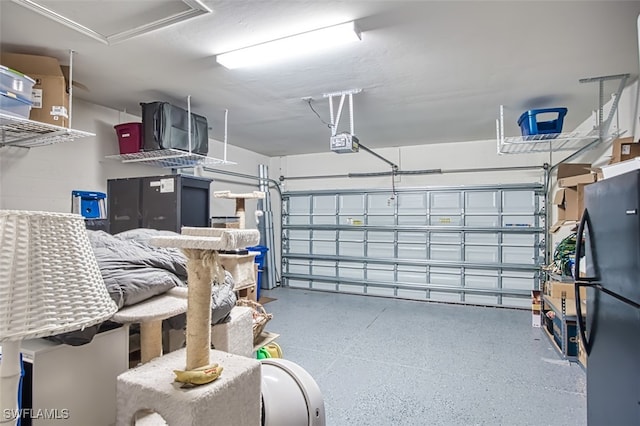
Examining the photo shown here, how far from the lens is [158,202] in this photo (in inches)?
131

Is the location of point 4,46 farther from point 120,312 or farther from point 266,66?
point 120,312

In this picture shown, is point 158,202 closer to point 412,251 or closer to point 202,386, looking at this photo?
point 202,386

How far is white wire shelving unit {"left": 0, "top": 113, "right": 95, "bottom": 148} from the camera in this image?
7.48 feet

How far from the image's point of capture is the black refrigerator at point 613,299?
1298 mm

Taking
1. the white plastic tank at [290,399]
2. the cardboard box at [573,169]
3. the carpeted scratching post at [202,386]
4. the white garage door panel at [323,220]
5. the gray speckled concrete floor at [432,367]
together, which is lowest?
the gray speckled concrete floor at [432,367]

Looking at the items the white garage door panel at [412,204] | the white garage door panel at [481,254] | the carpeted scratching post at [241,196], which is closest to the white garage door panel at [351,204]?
the white garage door panel at [412,204]

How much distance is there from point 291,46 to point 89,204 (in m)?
2.58

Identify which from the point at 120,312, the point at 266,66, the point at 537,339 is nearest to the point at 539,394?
the point at 537,339

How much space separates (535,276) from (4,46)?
6310 mm

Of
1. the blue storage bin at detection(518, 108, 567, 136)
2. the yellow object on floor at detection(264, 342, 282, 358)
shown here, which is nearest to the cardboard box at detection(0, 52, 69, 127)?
the yellow object on floor at detection(264, 342, 282, 358)

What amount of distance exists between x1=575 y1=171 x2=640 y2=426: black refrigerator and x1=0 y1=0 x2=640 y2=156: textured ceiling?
1182 millimetres

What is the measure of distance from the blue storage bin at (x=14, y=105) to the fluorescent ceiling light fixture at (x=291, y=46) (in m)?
1.25

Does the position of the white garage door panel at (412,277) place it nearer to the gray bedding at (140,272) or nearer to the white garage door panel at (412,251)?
the white garage door panel at (412,251)

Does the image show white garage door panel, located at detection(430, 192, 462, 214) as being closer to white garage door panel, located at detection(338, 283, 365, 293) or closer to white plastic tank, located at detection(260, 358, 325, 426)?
white garage door panel, located at detection(338, 283, 365, 293)
